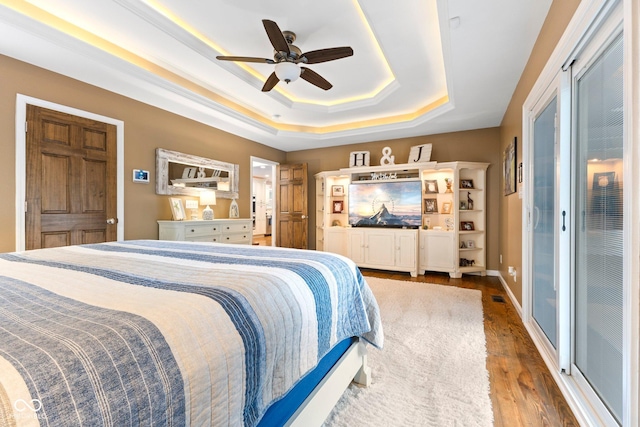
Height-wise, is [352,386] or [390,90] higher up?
[390,90]

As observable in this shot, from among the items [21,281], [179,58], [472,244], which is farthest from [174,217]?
[472,244]

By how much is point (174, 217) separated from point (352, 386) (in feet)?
10.6

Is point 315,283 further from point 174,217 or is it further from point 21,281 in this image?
point 174,217

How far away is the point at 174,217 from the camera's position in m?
3.90

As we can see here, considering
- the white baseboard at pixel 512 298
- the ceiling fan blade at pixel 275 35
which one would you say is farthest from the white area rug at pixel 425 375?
the ceiling fan blade at pixel 275 35

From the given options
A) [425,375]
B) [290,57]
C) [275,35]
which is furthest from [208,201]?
[425,375]

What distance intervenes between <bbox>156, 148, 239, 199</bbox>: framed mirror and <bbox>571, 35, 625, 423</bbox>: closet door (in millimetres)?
4211

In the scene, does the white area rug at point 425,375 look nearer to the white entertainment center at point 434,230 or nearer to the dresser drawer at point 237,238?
the white entertainment center at point 434,230

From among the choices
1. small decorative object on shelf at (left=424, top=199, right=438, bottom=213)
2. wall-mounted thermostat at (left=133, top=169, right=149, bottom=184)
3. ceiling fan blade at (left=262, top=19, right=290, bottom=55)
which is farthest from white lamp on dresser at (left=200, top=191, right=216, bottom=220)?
small decorative object on shelf at (left=424, top=199, right=438, bottom=213)

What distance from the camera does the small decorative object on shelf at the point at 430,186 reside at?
4.94 meters

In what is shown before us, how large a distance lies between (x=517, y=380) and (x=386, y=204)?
11.9 feet

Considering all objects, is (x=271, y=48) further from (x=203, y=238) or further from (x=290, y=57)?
(x=203, y=238)

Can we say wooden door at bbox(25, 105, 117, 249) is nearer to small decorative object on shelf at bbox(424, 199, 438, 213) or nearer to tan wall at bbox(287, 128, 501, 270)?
tan wall at bbox(287, 128, 501, 270)

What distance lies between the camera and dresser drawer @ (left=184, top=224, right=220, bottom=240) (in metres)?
3.75
